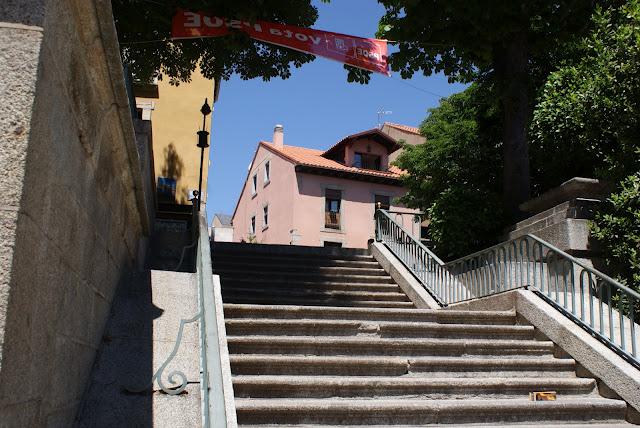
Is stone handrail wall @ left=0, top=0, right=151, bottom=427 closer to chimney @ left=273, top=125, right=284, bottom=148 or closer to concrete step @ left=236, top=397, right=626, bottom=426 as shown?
concrete step @ left=236, top=397, right=626, bottom=426

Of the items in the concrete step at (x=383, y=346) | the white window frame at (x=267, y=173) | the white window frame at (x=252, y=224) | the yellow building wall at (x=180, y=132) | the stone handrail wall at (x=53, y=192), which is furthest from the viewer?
the white window frame at (x=252, y=224)

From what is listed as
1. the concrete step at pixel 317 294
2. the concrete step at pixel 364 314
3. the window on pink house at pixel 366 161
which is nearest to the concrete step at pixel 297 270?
the concrete step at pixel 317 294

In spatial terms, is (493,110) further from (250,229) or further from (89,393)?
(250,229)

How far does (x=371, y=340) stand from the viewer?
19.6 feet

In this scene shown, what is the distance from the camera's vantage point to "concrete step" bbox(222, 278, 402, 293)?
30.5 ft

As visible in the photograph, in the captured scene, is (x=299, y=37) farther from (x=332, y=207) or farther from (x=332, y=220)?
(x=332, y=220)

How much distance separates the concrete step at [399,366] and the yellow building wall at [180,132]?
18.9 metres

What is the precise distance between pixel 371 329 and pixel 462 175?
23.9ft

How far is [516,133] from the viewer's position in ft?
35.2

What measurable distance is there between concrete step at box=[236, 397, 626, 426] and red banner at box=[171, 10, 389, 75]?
710 centimetres

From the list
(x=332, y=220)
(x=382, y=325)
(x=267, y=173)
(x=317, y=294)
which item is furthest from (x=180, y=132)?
(x=382, y=325)

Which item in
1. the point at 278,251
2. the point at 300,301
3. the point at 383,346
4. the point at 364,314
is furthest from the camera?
the point at 278,251

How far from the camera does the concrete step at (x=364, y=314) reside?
634 cm

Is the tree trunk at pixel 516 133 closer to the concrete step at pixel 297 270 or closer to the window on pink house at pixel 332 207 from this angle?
the concrete step at pixel 297 270
